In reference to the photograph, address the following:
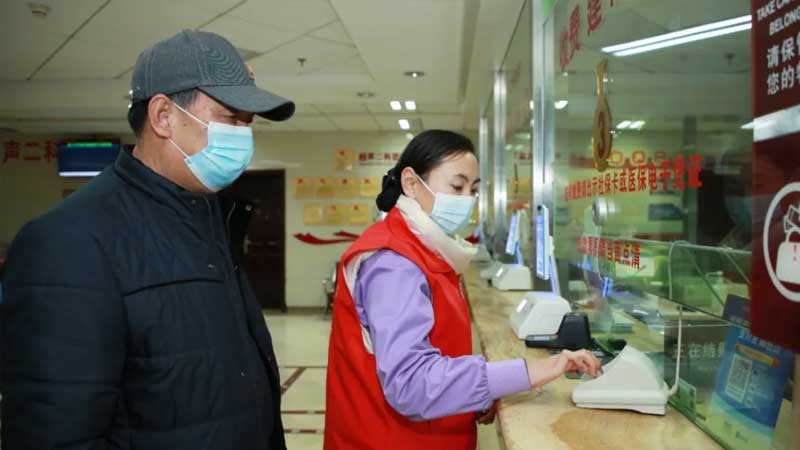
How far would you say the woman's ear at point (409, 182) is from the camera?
140 centimetres

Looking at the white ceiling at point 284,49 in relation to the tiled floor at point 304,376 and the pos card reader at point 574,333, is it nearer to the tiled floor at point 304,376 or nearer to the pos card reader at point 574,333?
the pos card reader at point 574,333

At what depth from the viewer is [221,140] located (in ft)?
3.74

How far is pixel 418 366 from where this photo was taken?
1060 millimetres

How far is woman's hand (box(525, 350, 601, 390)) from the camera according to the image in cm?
113

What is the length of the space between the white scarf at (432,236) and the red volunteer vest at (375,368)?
0.01 m

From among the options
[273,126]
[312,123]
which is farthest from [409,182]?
[273,126]

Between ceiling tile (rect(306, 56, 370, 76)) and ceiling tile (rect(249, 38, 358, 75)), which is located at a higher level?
ceiling tile (rect(306, 56, 370, 76))

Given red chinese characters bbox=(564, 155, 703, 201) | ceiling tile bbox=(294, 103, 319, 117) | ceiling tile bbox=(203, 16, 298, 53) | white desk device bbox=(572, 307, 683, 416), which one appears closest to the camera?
white desk device bbox=(572, 307, 683, 416)

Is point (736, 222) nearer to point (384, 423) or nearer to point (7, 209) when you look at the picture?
point (384, 423)

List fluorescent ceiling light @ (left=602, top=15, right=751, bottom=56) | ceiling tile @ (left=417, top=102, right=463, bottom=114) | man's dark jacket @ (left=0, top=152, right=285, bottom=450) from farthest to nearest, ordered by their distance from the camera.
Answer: ceiling tile @ (left=417, top=102, right=463, bottom=114) < fluorescent ceiling light @ (left=602, top=15, right=751, bottom=56) < man's dark jacket @ (left=0, top=152, right=285, bottom=450)

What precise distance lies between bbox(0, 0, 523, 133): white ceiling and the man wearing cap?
2637 mm

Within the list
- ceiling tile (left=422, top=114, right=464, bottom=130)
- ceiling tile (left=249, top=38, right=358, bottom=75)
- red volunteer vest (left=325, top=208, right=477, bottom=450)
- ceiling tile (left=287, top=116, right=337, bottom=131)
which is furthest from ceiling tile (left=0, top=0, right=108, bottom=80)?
ceiling tile (left=422, top=114, right=464, bottom=130)

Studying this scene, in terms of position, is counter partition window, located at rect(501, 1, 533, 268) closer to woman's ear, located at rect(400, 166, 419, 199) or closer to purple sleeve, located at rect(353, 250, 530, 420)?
woman's ear, located at rect(400, 166, 419, 199)

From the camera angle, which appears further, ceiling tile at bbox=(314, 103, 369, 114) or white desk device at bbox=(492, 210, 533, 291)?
ceiling tile at bbox=(314, 103, 369, 114)
